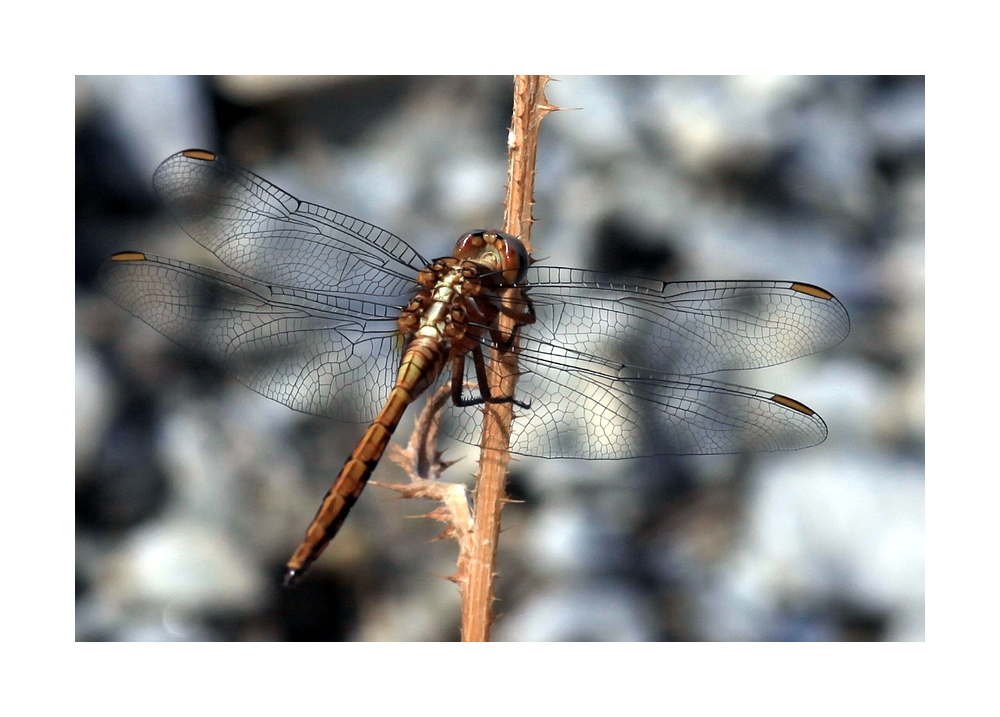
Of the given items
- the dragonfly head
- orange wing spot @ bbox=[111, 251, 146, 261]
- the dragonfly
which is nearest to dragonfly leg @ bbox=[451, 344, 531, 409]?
the dragonfly

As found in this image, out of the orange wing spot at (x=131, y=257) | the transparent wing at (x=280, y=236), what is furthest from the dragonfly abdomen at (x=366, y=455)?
the orange wing spot at (x=131, y=257)

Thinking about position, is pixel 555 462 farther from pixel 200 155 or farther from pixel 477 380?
pixel 200 155

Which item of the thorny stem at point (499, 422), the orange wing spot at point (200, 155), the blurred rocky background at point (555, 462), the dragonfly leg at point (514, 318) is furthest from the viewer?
the blurred rocky background at point (555, 462)

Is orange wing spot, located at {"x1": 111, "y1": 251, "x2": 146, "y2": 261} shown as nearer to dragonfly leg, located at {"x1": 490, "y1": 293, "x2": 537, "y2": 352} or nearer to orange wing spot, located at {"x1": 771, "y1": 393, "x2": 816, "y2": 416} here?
dragonfly leg, located at {"x1": 490, "y1": 293, "x2": 537, "y2": 352}

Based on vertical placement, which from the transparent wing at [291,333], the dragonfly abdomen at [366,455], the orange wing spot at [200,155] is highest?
the orange wing spot at [200,155]

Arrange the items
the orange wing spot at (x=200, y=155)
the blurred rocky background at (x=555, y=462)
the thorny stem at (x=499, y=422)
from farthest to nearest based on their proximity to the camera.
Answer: the blurred rocky background at (x=555, y=462) < the orange wing spot at (x=200, y=155) < the thorny stem at (x=499, y=422)


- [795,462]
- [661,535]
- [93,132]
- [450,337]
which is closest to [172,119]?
[93,132]

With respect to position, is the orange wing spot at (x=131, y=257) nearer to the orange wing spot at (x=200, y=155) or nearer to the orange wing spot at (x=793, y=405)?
the orange wing spot at (x=200, y=155)
